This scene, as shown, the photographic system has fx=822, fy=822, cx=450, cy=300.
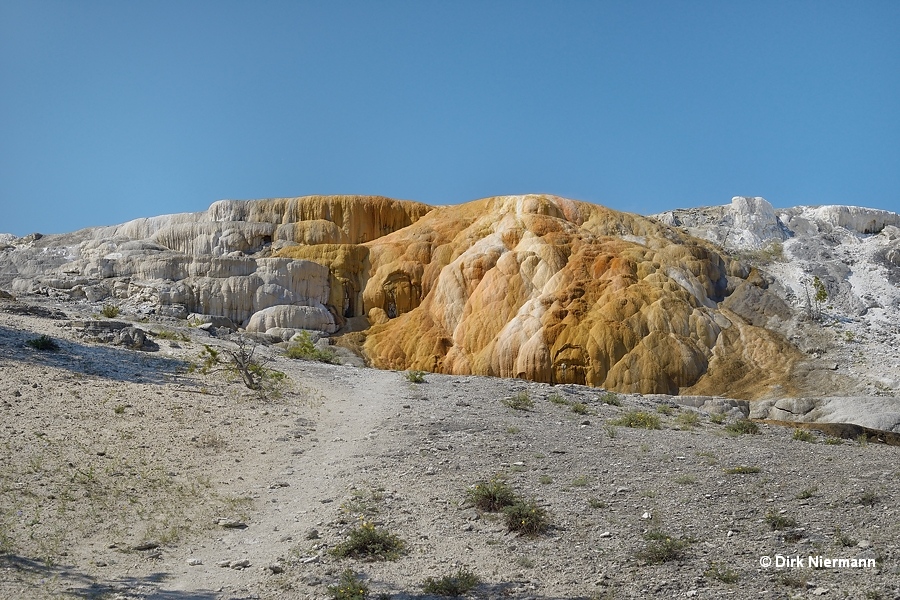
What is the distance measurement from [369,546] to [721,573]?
423 cm

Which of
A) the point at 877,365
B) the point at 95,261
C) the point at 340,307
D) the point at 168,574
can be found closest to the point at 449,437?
the point at 168,574

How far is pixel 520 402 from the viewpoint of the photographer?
21.2 m

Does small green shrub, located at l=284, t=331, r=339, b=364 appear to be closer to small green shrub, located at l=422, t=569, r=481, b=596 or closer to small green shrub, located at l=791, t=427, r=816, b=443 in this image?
small green shrub, located at l=791, t=427, r=816, b=443

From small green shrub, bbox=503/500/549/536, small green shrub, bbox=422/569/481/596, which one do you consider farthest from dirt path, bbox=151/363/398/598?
small green shrub, bbox=503/500/549/536

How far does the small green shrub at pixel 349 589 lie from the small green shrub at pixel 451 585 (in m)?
0.71

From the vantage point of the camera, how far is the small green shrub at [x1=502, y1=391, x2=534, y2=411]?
68.4 feet

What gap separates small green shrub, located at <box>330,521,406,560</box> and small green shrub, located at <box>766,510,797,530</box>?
4798 millimetres

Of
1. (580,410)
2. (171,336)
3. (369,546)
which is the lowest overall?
(369,546)

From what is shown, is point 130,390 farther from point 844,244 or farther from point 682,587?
point 844,244

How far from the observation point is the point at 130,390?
19.0m

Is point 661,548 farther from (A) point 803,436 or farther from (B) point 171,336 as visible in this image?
(B) point 171,336

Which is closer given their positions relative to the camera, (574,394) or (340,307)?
(574,394)

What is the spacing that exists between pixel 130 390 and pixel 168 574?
33.0ft

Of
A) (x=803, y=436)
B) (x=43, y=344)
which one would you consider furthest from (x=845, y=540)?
(x=43, y=344)
